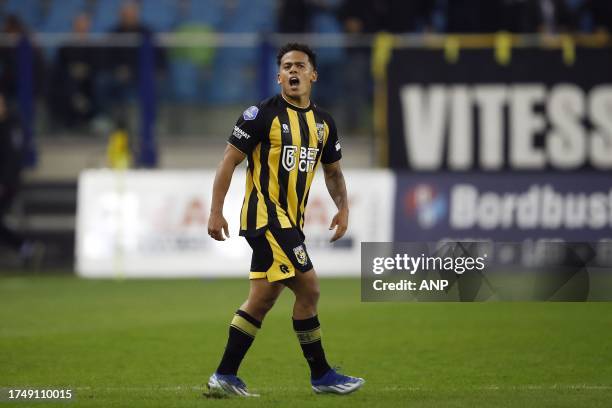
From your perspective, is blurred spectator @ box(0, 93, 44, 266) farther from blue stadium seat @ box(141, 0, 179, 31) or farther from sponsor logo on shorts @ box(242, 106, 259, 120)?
sponsor logo on shorts @ box(242, 106, 259, 120)

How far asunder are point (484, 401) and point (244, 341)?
4.60 feet

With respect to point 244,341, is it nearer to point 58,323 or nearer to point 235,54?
point 58,323

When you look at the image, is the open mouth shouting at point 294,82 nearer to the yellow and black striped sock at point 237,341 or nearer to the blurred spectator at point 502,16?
the yellow and black striped sock at point 237,341

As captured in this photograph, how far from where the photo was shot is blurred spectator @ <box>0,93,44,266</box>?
17.5m

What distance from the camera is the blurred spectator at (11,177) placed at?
57.5 ft

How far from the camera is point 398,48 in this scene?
17406 millimetres

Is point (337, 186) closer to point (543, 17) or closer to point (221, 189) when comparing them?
point (221, 189)

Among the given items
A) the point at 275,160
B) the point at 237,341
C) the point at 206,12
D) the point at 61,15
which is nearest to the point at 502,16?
the point at 206,12

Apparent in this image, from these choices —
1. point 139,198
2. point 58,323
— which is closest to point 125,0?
point 139,198

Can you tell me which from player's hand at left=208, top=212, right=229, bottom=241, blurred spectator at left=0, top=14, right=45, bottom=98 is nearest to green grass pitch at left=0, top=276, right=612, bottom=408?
player's hand at left=208, top=212, right=229, bottom=241

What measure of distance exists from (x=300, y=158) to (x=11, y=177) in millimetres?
11598

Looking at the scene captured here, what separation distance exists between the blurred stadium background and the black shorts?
7.37m

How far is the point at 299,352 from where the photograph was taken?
9367 millimetres

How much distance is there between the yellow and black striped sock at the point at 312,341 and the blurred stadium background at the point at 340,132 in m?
7.20
